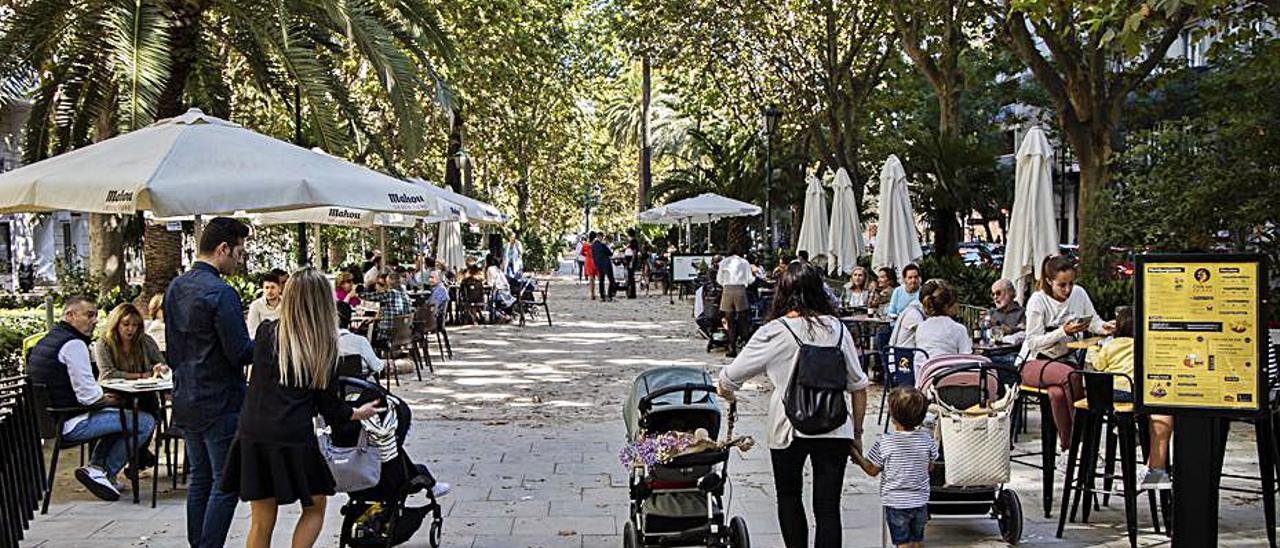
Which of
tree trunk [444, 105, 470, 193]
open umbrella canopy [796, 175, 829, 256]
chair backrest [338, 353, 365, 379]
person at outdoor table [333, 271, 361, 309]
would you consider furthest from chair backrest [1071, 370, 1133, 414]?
tree trunk [444, 105, 470, 193]

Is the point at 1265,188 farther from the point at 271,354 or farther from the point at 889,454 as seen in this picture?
the point at 271,354

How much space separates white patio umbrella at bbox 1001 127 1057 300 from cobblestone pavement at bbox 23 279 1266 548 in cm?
179

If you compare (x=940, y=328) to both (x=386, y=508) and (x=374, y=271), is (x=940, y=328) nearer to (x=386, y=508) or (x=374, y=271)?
(x=386, y=508)

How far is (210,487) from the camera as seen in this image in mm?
6168

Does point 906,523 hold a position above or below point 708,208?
below

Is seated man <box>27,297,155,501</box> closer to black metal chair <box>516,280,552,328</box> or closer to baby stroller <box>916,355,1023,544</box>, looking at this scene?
baby stroller <box>916,355,1023,544</box>

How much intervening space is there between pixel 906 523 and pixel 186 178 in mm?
4943

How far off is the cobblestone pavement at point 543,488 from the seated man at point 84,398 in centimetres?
22

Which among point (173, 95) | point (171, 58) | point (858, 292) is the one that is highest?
point (171, 58)

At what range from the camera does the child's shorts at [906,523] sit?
618 cm

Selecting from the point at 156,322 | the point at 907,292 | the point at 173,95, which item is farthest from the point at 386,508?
the point at 173,95

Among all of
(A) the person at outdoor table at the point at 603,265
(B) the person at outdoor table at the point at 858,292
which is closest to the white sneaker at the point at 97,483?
(B) the person at outdoor table at the point at 858,292

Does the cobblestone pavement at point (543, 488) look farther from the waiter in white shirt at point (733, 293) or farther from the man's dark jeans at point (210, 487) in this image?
the waiter in white shirt at point (733, 293)

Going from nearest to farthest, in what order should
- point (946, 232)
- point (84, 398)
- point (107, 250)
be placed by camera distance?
point (84, 398) → point (107, 250) → point (946, 232)
